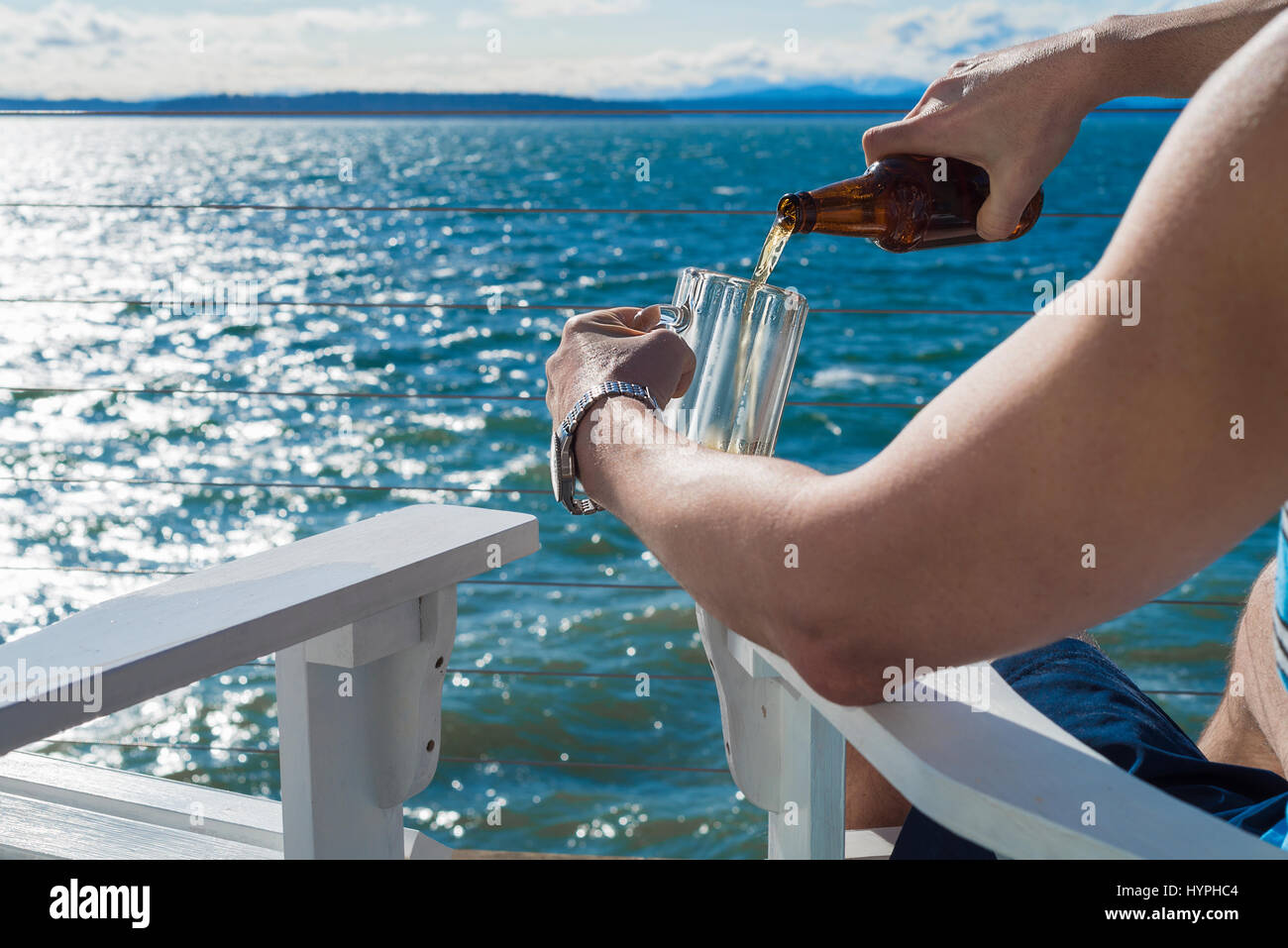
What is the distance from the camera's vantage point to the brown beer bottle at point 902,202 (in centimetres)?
84

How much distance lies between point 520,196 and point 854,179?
14.7 meters

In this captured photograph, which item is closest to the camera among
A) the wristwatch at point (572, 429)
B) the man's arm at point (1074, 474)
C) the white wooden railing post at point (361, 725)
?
the man's arm at point (1074, 474)

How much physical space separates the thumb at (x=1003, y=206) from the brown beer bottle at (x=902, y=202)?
1 centimetres

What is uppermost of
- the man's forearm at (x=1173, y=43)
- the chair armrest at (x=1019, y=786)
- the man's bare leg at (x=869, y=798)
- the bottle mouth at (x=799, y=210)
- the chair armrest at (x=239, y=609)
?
the man's forearm at (x=1173, y=43)

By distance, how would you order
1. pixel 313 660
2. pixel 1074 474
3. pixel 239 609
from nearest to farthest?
pixel 1074 474, pixel 239 609, pixel 313 660

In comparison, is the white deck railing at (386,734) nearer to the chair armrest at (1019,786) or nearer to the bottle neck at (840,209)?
the chair armrest at (1019,786)

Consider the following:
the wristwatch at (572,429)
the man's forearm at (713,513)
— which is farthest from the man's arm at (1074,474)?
the wristwatch at (572,429)

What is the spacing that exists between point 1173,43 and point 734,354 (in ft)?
1.21

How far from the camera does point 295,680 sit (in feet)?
2.36

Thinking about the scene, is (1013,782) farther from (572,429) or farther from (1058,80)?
(1058,80)

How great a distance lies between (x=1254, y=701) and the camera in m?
0.86

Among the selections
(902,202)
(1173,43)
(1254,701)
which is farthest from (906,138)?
(1254,701)

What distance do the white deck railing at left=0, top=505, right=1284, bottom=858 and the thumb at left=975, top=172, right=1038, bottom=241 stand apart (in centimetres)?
36

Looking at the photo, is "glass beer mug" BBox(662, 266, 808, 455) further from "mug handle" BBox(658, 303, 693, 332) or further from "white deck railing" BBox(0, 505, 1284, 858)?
"white deck railing" BBox(0, 505, 1284, 858)
